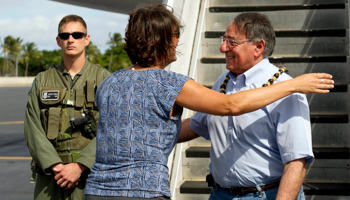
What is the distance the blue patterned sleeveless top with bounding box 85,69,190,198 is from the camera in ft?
8.14

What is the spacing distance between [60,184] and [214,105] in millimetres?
1831

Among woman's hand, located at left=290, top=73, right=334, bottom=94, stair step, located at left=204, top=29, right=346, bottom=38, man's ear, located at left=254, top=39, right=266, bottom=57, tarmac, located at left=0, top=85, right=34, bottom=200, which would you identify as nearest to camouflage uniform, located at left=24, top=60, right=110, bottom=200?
man's ear, located at left=254, top=39, right=266, bottom=57

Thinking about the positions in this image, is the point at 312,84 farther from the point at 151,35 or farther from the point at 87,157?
the point at 87,157

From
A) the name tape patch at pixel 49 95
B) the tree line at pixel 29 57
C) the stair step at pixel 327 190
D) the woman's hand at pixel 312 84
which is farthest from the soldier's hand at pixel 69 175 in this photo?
the tree line at pixel 29 57

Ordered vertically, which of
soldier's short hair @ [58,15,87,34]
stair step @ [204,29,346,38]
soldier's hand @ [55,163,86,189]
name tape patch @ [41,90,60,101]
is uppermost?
stair step @ [204,29,346,38]

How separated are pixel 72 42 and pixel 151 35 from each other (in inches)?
74.2

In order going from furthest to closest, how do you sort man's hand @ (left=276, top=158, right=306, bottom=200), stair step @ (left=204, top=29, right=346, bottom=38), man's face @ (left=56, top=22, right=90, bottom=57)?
stair step @ (left=204, top=29, right=346, bottom=38) → man's face @ (left=56, top=22, right=90, bottom=57) → man's hand @ (left=276, top=158, right=306, bottom=200)

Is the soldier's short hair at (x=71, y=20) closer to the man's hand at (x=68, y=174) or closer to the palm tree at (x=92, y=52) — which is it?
the man's hand at (x=68, y=174)

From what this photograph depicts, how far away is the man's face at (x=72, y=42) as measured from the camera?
4.25m

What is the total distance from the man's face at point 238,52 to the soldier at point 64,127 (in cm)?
139

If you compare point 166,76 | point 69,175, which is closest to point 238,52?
point 166,76

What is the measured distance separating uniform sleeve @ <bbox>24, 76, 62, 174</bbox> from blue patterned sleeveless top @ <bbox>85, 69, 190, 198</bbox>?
151 centimetres

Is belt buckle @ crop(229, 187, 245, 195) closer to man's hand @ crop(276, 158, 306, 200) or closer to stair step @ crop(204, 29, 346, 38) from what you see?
man's hand @ crop(276, 158, 306, 200)

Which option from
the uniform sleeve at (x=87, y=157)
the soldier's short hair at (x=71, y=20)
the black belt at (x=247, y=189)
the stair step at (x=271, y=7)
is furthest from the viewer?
the stair step at (x=271, y=7)
